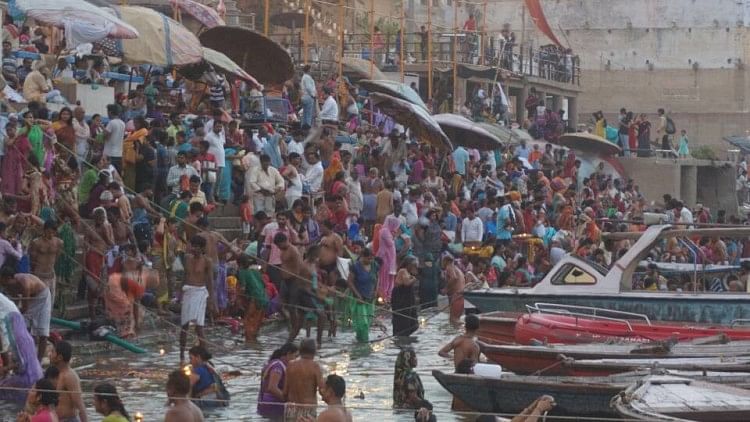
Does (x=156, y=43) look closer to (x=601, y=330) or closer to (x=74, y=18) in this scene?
(x=74, y=18)

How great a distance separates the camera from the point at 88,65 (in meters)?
23.6

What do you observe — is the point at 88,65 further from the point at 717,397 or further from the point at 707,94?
the point at 707,94

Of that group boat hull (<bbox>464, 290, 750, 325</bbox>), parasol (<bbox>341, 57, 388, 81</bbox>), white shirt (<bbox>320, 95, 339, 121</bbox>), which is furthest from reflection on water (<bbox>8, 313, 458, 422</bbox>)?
parasol (<bbox>341, 57, 388, 81</bbox>)

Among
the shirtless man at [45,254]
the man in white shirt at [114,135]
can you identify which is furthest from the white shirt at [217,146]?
the shirtless man at [45,254]

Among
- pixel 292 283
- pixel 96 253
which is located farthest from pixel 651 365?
pixel 96 253

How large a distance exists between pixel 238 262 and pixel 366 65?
13928 millimetres

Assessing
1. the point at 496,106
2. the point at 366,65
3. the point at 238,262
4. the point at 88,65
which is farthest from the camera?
the point at 496,106

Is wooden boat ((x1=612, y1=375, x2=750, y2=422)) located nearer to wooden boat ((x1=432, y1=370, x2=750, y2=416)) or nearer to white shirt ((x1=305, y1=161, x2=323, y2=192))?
wooden boat ((x1=432, y1=370, x2=750, y2=416))

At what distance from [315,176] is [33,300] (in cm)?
872

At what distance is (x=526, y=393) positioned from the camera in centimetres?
1412

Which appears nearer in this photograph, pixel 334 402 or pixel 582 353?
pixel 334 402

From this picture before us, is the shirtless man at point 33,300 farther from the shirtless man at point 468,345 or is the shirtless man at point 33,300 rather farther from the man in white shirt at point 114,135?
the man in white shirt at point 114,135

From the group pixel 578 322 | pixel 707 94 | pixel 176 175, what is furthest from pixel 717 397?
pixel 707 94

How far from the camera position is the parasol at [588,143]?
37969 millimetres
